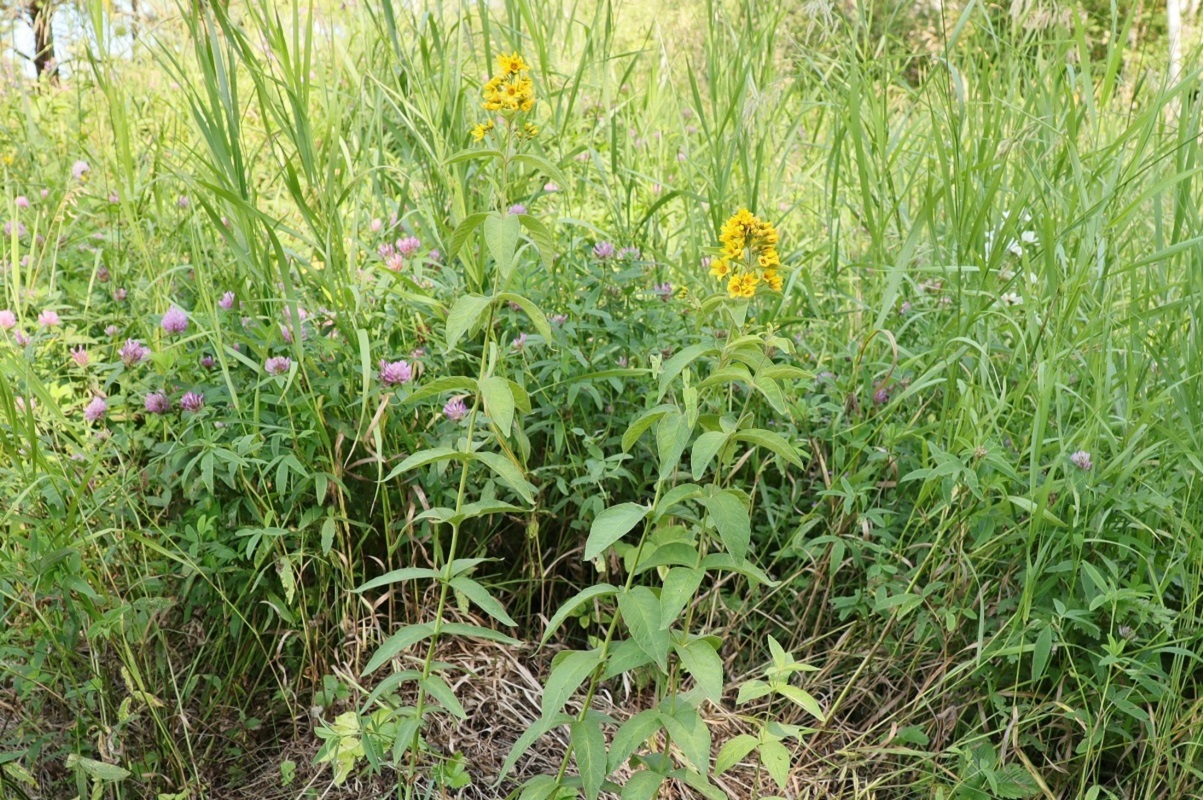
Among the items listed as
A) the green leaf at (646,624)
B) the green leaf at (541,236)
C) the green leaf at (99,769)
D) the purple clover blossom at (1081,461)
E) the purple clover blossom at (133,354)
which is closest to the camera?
the green leaf at (646,624)

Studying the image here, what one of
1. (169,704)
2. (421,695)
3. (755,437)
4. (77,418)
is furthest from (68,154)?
(755,437)

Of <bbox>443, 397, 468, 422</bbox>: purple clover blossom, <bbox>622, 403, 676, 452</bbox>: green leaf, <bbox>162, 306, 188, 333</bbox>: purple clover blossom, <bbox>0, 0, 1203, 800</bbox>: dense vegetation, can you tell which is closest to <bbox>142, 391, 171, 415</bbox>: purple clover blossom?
<bbox>0, 0, 1203, 800</bbox>: dense vegetation

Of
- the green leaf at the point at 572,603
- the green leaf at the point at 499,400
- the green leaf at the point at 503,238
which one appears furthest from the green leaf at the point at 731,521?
the green leaf at the point at 503,238

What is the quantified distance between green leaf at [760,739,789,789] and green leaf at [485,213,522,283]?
2.20 feet

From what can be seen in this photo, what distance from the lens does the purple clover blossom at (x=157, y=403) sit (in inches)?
65.8

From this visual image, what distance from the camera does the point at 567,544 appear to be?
1.88 m

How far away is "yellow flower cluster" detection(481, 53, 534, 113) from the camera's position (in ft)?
4.27

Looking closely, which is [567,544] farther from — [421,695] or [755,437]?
[755,437]

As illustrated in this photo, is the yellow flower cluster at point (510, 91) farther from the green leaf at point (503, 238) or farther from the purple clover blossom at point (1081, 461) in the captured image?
the purple clover blossom at point (1081, 461)

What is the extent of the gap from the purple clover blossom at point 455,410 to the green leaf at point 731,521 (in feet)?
1.98

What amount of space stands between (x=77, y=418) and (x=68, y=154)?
141 cm

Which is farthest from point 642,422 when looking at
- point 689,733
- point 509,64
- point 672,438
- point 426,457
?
point 509,64

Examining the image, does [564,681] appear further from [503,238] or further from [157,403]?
[157,403]

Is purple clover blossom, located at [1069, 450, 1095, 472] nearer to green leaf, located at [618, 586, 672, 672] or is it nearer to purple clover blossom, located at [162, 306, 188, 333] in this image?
green leaf, located at [618, 586, 672, 672]
